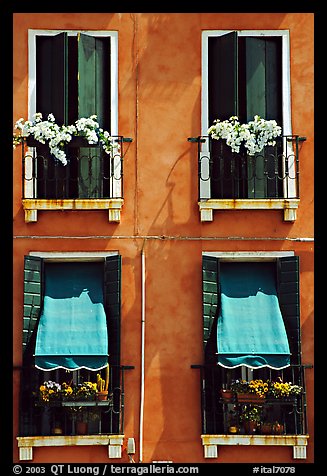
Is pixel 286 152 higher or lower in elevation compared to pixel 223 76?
lower

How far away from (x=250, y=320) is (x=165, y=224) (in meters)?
1.93

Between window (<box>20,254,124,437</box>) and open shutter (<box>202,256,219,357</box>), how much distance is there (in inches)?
49.4

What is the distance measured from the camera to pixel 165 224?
21734mm

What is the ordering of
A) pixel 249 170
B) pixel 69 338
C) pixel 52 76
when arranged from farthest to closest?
pixel 52 76 < pixel 249 170 < pixel 69 338

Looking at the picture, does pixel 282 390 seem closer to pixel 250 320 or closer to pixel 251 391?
pixel 251 391

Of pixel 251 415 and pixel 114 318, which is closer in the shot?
pixel 251 415

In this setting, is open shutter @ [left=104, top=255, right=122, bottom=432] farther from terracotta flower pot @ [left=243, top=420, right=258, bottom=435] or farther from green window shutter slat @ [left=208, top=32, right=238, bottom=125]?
green window shutter slat @ [left=208, top=32, right=238, bottom=125]

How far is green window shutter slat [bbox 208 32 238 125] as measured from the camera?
21812mm

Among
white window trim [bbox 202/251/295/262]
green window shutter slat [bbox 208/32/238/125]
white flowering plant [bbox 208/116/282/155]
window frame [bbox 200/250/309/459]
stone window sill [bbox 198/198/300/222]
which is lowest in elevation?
window frame [bbox 200/250/309/459]

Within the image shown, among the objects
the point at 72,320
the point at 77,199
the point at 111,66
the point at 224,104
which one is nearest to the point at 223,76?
the point at 224,104

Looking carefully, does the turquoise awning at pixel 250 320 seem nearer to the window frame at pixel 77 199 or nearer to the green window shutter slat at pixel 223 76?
the window frame at pixel 77 199

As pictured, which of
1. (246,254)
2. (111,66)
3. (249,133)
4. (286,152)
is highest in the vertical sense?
(111,66)

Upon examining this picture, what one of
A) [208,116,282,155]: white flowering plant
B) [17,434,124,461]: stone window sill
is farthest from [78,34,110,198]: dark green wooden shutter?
[17,434,124,461]: stone window sill

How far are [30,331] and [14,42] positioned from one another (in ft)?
14.3
